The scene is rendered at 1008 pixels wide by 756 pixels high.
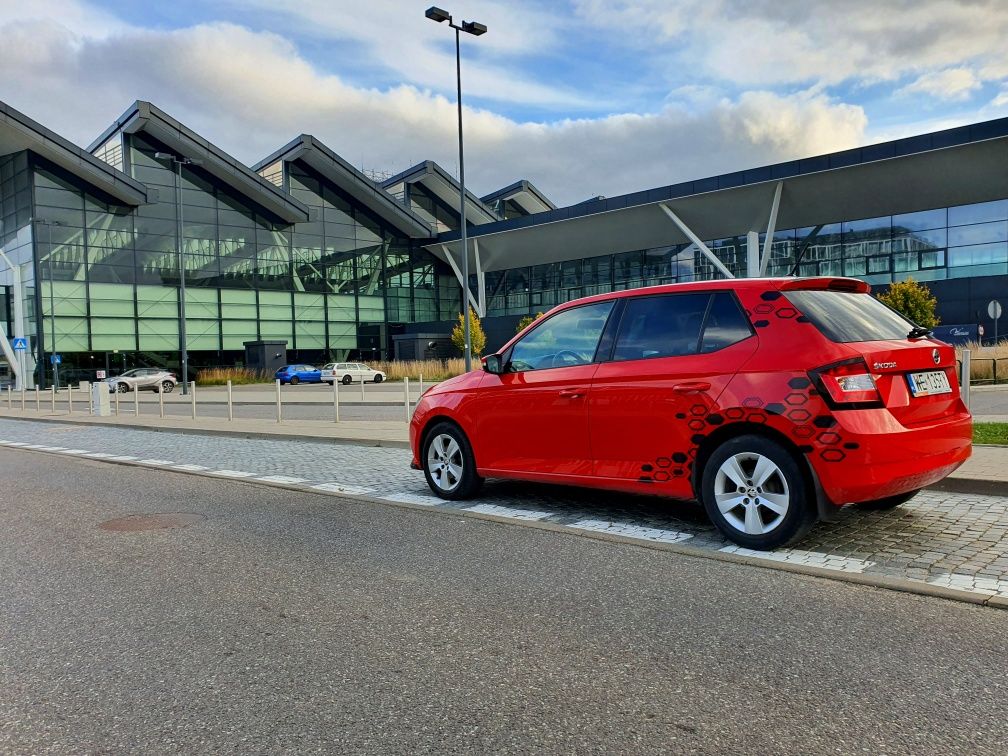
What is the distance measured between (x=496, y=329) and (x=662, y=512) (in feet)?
164

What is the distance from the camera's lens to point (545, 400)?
6160mm

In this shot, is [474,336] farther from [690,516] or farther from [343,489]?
[690,516]

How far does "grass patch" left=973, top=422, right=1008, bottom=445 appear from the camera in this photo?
9456 millimetres

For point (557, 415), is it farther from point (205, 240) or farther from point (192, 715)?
point (205, 240)

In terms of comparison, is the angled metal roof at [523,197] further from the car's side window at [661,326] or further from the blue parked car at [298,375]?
the car's side window at [661,326]

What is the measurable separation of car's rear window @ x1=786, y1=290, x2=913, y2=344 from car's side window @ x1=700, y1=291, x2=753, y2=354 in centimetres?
34

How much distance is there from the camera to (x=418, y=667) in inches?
131

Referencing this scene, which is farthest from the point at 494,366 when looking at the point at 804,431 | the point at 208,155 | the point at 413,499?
the point at 208,155

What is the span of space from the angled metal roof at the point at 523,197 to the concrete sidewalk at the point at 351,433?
46.0 m

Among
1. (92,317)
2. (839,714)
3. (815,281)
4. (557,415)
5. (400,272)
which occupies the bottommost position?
(839,714)

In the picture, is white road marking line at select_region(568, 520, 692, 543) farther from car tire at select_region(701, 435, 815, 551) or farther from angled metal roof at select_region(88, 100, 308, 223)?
angled metal roof at select_region(88, 100, 308, 223)

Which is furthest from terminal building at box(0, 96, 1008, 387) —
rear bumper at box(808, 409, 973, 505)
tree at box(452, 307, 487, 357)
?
rear bumper at box(808, 409, 973, 505)

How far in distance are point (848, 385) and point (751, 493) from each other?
2.99ft

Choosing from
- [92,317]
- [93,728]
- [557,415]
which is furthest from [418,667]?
[92,317]
